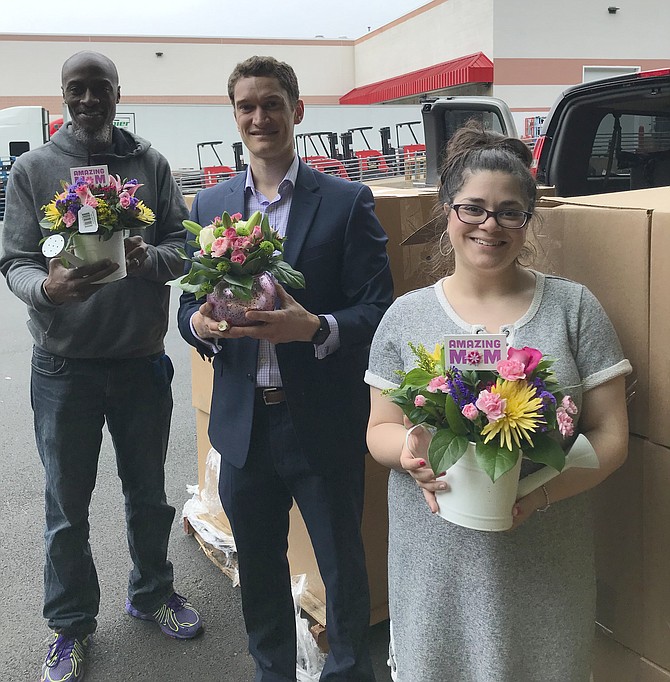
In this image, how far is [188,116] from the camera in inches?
583

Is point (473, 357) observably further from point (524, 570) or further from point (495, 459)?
point (524, 570)

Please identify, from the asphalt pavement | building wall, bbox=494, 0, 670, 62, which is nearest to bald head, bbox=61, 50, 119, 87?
the asphalt pavement

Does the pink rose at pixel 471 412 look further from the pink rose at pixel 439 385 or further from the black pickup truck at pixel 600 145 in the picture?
the black pickup truck at pixel 600 145

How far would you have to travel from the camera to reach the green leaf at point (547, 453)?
1107 mm

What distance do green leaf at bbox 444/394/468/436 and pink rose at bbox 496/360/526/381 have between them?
0.09 m

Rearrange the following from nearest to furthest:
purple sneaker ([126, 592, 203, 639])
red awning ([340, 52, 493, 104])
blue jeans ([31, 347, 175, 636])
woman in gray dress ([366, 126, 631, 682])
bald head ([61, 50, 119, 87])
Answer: woman in gray dress ([366, 126, 631, 682]) → bald head ([61, 50, 119, 87]) → blue jeans ([31, 347, 175, 636]) → purple sneaker ([126, 592, 203, 639]) → red awning ([340, 52, 493, 104])

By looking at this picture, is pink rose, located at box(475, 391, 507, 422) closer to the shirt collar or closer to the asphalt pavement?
the shirt collar

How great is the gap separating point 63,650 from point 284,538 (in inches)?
36.2

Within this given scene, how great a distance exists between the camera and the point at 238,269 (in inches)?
57.9

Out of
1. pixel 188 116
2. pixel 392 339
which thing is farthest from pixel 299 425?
pixel 188 116

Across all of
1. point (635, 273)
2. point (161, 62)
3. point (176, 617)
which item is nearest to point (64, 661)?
point (176, 617)

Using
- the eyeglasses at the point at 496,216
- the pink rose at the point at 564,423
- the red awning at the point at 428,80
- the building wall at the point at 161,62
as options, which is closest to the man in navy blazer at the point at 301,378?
the eyeglasses at the point at 496,216

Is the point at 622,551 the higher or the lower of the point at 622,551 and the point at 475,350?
the lower

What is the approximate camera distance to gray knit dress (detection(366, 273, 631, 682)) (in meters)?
1.31
